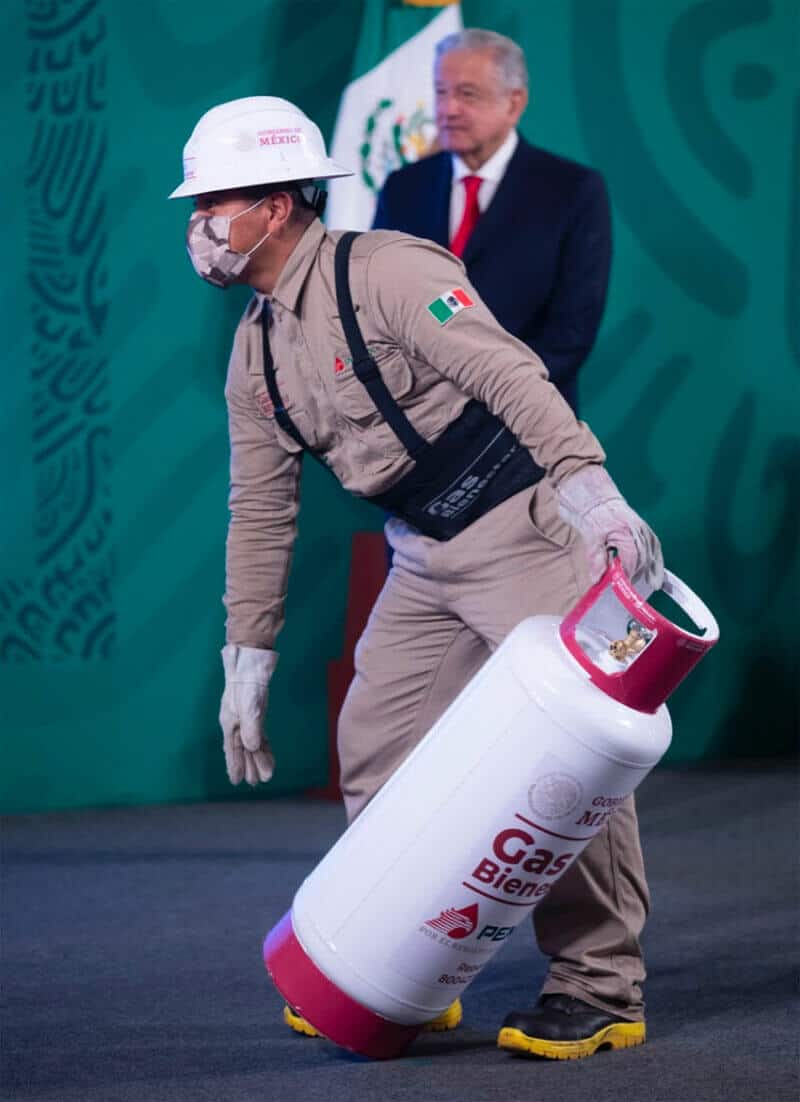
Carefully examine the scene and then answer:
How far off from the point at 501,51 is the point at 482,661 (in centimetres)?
183

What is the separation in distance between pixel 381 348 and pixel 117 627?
2.42 m

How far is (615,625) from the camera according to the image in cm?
238

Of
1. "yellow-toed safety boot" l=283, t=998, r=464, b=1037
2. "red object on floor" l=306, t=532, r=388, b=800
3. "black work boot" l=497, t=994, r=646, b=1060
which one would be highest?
"black work boot" l=497, t=994, r=646, b=1060

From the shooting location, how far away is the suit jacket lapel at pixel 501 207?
12.7ft

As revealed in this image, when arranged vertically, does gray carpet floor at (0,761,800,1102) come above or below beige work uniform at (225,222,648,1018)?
below

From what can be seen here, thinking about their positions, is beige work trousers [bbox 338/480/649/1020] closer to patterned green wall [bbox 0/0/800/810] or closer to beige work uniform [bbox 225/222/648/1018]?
beige work uniform [bbox 225/222/648/1018]

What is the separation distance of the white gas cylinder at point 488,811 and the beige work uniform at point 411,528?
10.3 inches

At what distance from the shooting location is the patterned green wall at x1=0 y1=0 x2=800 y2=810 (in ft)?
15.3

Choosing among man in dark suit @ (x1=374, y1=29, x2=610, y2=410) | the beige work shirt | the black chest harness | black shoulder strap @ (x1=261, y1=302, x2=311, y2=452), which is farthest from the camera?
man in dark suit @ (x1=374, y1=29, x2=610, y2=410)

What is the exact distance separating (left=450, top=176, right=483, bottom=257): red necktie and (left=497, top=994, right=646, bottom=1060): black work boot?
189 centimetres

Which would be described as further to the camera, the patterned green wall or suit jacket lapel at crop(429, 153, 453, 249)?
the patterned green wall

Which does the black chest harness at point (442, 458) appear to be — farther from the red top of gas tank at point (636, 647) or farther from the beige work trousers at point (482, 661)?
the red top of gas tank at point (636, 647)

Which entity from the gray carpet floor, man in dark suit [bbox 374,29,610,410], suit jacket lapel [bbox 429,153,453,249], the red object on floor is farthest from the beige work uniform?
the red object on floor

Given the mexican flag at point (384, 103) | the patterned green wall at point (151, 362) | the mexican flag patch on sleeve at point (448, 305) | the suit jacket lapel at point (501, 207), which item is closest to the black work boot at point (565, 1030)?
the mexican flag patch on sleeve at point (448, 305)
